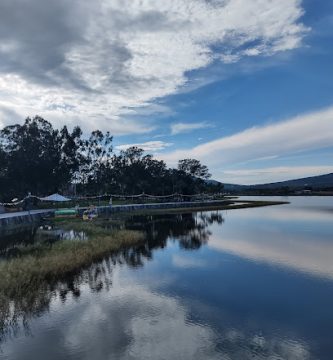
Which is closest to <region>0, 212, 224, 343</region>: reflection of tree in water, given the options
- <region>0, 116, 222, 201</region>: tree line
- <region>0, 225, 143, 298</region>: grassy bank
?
<region>0, 225, 143, 298</region>: grassy bank

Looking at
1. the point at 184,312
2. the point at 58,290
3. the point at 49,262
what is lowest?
the point at 184,312

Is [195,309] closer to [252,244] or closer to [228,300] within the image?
[228,300]

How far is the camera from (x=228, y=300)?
651 inches

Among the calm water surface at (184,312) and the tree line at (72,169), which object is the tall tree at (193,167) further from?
the calm water surface at (184,312)

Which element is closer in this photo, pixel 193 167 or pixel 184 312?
pixel 184 312

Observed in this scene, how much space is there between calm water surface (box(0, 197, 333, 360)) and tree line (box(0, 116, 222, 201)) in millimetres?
57973

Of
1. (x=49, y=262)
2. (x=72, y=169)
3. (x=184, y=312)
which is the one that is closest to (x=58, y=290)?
(x=49, y=262)

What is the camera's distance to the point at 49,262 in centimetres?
2125

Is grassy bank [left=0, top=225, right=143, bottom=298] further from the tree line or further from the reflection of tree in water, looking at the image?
the tree line

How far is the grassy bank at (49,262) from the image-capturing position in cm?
1711

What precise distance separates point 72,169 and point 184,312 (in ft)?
278

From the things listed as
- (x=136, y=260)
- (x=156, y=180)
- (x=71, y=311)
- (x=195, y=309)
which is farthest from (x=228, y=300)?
(x=156, y=180)

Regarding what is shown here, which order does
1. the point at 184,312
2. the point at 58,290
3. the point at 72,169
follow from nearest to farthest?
the point at 184,312
the point at 58,290
the point at 72,169

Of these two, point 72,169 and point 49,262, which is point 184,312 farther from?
point 72,169
